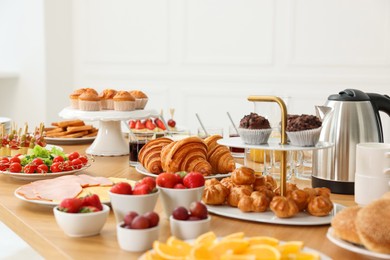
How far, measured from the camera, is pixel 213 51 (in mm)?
5371

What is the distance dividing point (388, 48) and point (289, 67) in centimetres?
77

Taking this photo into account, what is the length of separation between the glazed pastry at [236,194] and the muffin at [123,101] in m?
1.08

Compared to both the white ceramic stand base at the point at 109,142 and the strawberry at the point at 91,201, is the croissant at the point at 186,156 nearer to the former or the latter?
the strawberry at the point at 91,201

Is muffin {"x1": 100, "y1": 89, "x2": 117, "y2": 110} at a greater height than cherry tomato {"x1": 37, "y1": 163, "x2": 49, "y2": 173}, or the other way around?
muffin {"x1": 100, "y1": 89, "x2": 117, "y2": 110}

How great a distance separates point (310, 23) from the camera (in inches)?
195

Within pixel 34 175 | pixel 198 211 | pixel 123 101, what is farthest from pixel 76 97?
pixel 198 211

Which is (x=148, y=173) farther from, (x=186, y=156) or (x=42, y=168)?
(x=42, y=168)

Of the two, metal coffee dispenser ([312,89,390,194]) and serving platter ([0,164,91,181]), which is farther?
serving platter ([0,164,91,181])

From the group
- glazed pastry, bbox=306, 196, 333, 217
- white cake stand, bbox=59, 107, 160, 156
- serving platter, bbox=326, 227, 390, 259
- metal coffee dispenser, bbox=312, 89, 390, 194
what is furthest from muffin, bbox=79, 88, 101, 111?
serving platter, bbox=326, 227, 390, 259

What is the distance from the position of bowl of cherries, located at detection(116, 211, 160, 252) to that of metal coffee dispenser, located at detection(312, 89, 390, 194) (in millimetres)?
725

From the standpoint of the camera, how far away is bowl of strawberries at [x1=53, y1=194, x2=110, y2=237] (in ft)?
4.66

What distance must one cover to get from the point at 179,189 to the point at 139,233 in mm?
222

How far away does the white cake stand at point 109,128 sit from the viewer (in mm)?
2572

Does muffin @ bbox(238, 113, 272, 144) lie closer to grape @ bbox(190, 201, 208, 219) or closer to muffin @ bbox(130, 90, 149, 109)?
grape @ bbox(190, 201, 208, 219)
